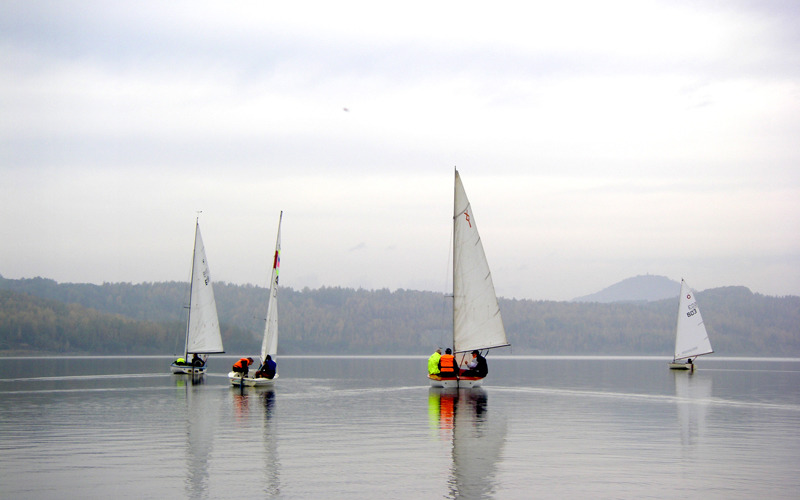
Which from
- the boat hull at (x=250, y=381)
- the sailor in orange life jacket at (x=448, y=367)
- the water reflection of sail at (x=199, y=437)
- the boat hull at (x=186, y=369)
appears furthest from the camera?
the boat hull at (x=186, y=369)

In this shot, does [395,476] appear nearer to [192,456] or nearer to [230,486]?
[230,486]

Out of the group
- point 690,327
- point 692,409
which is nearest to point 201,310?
point 692,409

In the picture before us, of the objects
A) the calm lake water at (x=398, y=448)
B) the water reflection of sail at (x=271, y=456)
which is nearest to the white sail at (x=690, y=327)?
the calm lake water at (x=398, y=448)

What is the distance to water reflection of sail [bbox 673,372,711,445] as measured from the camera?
3125 cm

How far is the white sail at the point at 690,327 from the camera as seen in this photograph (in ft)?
308

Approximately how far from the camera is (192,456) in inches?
985

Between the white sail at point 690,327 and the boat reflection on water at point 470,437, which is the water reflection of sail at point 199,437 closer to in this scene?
the boat reflection on water at point 470,437

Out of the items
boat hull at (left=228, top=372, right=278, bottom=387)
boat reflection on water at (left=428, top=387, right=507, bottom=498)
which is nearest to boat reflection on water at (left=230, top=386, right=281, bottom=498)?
boat hull at (left=228, top=372, right=278, bottom=387)

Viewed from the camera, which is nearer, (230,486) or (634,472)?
(230,486)

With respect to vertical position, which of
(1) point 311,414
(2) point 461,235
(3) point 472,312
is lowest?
(1) point 311,414

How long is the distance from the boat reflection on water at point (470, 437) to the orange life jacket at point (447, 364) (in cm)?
348

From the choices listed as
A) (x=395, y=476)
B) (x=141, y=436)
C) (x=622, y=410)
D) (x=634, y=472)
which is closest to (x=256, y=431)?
(x=141, y=436)

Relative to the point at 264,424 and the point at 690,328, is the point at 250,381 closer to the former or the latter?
the point at 264,424

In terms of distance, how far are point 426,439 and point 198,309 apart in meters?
49.2
